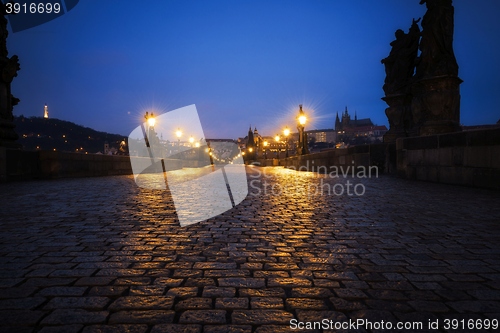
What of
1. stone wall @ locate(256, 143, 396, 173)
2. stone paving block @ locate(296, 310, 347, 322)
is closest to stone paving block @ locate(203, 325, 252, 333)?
stone paving block @ locate(296, 310, 347, 322)

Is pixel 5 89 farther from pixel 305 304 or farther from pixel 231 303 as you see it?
pixel 305 304

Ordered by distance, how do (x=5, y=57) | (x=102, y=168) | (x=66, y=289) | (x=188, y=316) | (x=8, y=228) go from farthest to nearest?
1. (x=102, y=168)
2. (x=5, y=57)
3. (x=8, y=228)
4. (x=66, y=289)
5. (x=188, y=316)

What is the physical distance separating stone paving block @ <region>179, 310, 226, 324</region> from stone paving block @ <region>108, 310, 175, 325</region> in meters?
0.08

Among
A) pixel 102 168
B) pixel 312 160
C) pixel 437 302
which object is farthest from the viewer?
pixel 312 160

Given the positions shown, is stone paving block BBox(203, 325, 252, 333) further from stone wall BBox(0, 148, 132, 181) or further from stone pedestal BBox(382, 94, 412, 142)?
stone pedestal BBox(382, 94, 412, 142)

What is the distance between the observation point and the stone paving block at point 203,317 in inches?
77.4

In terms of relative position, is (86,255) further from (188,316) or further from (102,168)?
(102,168)

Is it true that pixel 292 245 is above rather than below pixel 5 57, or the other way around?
below

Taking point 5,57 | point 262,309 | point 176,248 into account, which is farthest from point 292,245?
point 5,57

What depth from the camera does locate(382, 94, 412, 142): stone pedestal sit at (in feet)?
48.8

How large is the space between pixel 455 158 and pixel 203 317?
921 cm

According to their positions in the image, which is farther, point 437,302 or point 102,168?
point 102,168

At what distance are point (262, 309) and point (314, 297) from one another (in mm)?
388

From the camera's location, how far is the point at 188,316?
2025 mm
